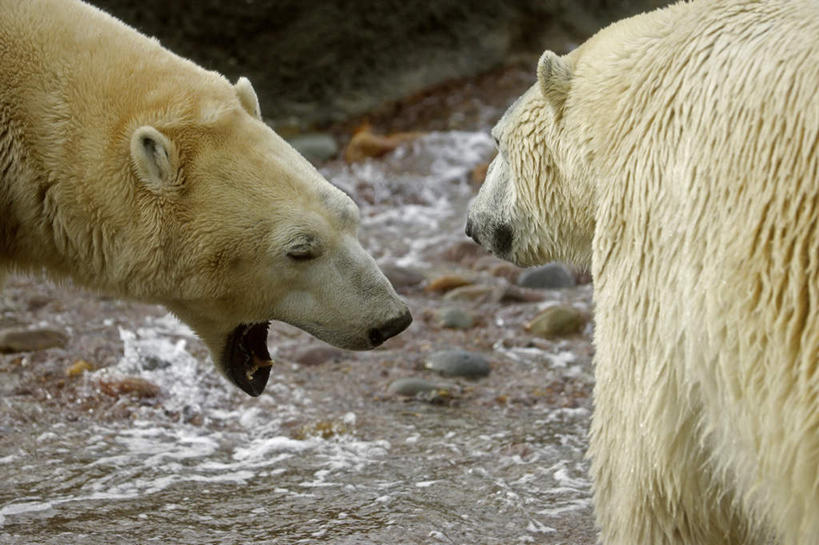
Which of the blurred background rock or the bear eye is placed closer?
the bear eye

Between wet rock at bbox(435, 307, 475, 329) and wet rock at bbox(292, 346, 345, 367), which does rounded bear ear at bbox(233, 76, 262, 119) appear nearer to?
wet rock at bbox(292, 346, 345, 367)

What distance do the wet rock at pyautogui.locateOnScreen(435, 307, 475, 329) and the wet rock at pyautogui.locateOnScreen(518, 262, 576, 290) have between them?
A: 0.50m

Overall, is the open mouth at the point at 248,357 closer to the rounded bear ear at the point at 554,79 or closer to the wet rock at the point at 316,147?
the rounded bear ear at the point at 554,79

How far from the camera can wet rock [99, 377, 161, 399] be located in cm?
445

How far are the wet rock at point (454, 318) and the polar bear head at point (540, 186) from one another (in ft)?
6.25

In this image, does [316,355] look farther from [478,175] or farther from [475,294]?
[478,175]

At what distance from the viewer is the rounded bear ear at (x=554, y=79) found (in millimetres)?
2920

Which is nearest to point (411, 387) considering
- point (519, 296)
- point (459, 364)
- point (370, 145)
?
point (459, 364)

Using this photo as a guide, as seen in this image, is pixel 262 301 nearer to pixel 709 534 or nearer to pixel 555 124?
pixel 555 124

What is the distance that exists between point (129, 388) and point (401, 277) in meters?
1.72

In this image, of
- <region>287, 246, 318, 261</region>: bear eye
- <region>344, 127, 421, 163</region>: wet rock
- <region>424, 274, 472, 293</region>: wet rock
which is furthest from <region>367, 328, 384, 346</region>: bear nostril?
<region>344, 127, 421, 163</region>: wet rock

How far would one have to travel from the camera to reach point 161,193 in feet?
10.3

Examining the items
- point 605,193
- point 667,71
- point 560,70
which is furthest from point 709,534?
point 560,70

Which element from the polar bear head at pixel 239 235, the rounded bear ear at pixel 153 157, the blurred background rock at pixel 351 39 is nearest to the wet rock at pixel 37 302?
the polar bear head at pixel 239 235
